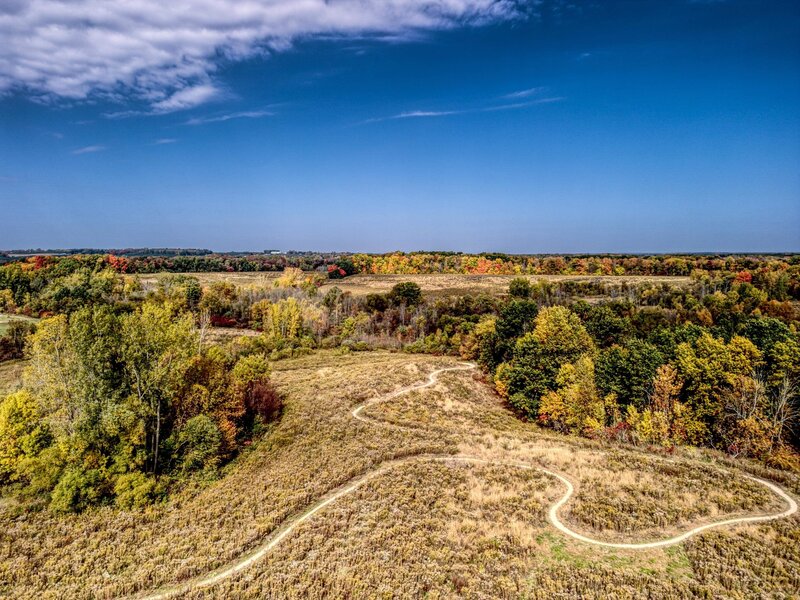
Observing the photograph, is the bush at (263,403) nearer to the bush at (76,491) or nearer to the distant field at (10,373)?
the bush at (76,491)

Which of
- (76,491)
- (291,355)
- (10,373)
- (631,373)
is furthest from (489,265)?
(76,491)

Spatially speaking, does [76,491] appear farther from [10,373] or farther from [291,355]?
[291,355]

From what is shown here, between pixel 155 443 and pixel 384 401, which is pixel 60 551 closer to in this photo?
pixel 155 443

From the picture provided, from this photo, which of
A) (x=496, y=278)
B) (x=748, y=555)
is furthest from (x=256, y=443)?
(x=496, y=278)

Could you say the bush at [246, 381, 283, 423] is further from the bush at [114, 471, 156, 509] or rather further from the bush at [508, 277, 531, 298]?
the bush at [508, 277, 531, 298]

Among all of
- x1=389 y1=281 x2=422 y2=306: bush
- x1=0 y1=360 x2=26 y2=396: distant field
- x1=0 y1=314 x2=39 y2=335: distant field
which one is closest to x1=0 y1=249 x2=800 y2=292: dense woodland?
x1=0 y1=314 x2=39 y2=335: distant field

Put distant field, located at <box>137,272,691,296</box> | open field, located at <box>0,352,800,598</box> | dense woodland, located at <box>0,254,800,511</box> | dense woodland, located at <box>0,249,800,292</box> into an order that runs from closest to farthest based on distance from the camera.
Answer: open field, located at <box>0,352,800,598</box>, dense woodland, located at <box>0,254,800,511</box>, distant field, located at <box>137,272,691,296</box>, dense woodland, located at <box>0,249,800,292</box>
